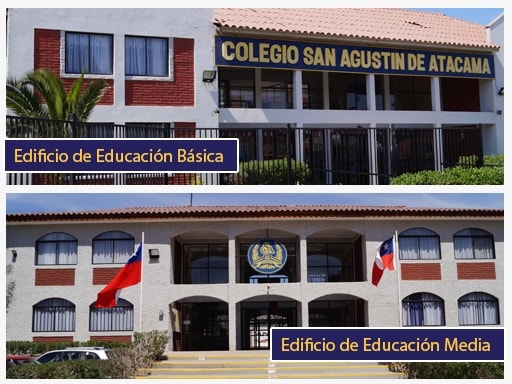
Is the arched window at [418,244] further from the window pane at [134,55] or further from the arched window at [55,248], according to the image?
the window pane at [134,55]

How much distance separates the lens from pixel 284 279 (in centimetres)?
2469

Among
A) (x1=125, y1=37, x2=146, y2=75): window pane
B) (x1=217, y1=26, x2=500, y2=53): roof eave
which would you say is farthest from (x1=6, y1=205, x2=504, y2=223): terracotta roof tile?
(x1=217, y1=26, x2=500, y2=53): roof eave

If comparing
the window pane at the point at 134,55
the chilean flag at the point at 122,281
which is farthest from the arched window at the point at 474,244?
the window pane at the point at 134,55

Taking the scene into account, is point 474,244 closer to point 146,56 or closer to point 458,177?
point 458,177

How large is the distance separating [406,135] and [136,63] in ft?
33.3

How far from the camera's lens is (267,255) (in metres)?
22.5

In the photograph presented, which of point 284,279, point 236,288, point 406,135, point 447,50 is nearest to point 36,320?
point 236,288

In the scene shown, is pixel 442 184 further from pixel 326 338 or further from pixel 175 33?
pixel 175 33

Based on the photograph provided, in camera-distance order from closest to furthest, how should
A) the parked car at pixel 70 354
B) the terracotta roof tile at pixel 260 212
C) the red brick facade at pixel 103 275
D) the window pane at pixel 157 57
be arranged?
the parked car at pixel 70 354
the terracotta roof tile at pixel 260 212
the red brick facade at pixel 103 275
the window pane at pixel 157 57

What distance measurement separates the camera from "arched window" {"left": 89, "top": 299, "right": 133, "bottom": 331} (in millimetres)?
22078

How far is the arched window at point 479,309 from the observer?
22484mm

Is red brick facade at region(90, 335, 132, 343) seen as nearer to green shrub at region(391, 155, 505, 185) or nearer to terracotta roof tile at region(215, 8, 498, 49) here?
green shrub at region(391, 155, 505, 185)

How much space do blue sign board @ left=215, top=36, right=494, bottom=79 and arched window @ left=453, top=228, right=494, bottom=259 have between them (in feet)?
31.0

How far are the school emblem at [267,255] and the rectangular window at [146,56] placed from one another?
7427 mm
